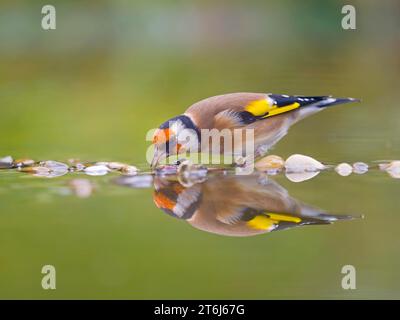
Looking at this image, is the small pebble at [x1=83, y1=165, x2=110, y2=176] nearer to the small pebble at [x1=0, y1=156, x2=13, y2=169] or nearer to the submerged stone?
the small pebble at [x1=0, y1=156, x2=13, y2=169]

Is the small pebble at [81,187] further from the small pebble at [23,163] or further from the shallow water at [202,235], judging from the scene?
the small pebble at [23,163]

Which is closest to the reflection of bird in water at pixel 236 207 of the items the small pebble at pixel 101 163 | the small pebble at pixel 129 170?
the small pebble at pixel 129 170

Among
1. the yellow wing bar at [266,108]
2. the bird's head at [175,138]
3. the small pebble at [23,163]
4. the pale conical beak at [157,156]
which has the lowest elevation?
the small pebble at [23,163]

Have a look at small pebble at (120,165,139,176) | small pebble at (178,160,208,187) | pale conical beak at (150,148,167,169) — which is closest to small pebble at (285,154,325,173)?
small pebble at (178,160,208,187)

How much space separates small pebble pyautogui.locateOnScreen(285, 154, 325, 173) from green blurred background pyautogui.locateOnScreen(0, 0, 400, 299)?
139mm

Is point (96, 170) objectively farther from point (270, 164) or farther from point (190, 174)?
point (270, 164)

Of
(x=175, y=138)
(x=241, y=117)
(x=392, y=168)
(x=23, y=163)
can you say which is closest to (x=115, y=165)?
(x=175, y=138)

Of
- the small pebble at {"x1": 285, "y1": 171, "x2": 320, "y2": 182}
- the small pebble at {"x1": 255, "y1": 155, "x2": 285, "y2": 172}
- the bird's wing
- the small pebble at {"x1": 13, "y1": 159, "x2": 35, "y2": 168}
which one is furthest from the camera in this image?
the bird's wing

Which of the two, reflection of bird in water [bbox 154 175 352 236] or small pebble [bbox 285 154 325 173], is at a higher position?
small pebble [bbox 285 154 325 173]

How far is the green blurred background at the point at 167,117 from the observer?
9.37 feet

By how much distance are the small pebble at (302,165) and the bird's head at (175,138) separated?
59cm

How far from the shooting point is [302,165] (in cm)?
416

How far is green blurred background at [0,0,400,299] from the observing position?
2.86m

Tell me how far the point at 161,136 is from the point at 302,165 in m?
0.82
